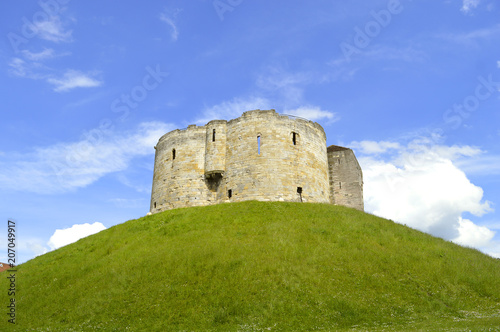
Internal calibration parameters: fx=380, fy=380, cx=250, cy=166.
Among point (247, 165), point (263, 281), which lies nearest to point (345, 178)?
point (247, 165)

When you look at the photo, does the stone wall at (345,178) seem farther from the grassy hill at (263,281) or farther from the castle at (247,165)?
the grassy hill at (263,281)

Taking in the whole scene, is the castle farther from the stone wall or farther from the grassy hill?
the grassy hill

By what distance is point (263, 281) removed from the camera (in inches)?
602

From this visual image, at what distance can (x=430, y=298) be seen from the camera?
48.8ft

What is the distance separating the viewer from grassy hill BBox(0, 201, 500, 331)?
13.3m

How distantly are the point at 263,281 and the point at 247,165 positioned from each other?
47.1ft

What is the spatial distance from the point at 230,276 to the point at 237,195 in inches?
513

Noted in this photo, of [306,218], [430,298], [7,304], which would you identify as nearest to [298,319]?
[430,298]

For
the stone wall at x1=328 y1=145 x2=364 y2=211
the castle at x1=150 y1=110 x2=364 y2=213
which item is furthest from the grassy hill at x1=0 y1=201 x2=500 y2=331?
the stone wall at x1=328 y1=145 x2=364 y2=211

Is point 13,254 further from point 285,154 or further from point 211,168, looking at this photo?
point 285,154

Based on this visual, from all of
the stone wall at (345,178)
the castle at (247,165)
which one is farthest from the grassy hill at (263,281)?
the stone wall at (345,178)

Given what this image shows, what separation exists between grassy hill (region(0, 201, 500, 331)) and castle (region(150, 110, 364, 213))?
18.8ft

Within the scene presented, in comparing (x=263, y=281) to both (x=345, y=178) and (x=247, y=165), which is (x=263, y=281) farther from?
(x=345, y=178)

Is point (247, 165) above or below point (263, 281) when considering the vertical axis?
above
